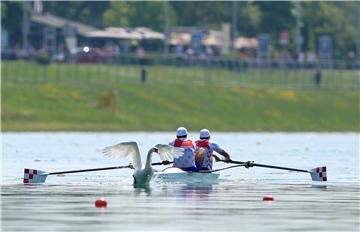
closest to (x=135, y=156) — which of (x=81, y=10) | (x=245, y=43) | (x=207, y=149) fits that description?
(x=207, y=149)

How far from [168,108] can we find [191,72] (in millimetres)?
21398

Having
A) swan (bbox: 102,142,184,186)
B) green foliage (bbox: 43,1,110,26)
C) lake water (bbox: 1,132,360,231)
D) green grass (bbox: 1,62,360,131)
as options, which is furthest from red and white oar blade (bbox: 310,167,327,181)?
green foliage (bbox: 43,1,110,26)

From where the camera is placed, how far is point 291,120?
131875 mm

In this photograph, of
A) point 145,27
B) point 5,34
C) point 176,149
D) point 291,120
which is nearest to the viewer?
point 176,149

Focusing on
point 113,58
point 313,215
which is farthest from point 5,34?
point 313,215

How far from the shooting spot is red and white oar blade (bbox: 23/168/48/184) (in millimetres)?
52812

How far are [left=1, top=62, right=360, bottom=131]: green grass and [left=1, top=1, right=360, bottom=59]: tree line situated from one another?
37.2m

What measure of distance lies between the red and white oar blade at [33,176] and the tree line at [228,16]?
417 ft

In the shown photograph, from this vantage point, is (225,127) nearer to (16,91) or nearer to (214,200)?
(16,91)

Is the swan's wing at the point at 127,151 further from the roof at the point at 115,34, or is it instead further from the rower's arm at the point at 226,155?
the roof at the point at 115,34

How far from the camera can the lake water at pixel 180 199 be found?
38.0 m

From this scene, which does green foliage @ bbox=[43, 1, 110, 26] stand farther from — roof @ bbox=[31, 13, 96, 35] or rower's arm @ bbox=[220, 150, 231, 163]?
rower's arm @ bbox=[220, 150, 231, 163]

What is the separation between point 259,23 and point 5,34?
1540 inches

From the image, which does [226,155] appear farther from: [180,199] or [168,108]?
[168,108]
